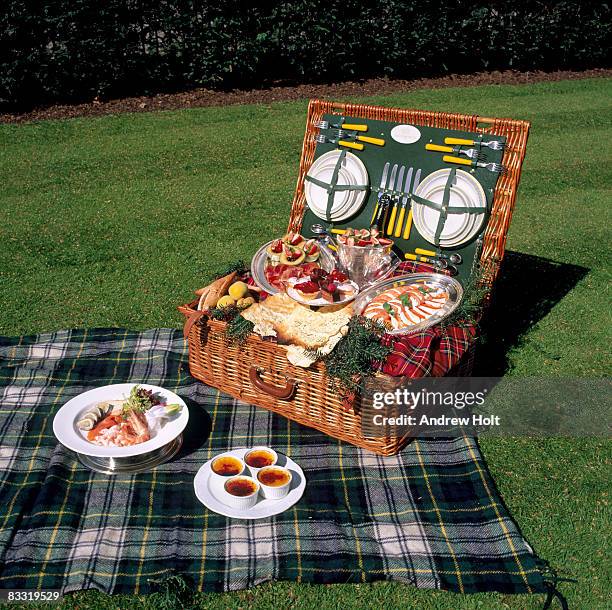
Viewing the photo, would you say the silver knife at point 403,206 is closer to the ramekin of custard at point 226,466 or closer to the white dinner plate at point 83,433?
the white dinner plate at point 83,433

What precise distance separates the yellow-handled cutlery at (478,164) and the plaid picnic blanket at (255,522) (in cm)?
194

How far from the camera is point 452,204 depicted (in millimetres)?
5141

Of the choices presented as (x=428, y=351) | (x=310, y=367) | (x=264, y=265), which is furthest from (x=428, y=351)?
(x=264, y=265)

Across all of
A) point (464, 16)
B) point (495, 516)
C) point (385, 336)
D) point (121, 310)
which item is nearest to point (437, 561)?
point (495, 516)

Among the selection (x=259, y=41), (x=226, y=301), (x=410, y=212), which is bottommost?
(x=226, y=301)

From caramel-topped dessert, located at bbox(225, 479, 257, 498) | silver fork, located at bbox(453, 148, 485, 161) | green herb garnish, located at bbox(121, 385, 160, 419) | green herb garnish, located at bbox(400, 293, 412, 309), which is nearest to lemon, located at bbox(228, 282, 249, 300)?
green herb garnish, located at bbox(121, 385, 160, 419)

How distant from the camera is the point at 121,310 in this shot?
20.7 ft

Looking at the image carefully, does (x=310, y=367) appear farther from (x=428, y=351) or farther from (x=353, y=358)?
(x=428, y=351)

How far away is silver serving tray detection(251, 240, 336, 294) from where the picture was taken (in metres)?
4.98

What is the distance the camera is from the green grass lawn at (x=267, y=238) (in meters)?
3.95

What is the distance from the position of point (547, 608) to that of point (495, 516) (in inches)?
22.0

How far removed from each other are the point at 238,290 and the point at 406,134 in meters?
1.81

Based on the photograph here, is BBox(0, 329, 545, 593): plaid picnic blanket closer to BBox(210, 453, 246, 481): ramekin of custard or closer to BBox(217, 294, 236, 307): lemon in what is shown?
BBox(210, 453, 246, 481): ramekin of custard

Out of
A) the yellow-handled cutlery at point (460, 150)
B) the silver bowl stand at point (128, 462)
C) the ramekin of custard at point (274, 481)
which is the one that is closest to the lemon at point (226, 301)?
the silver bowl stand at point (128, 462)
